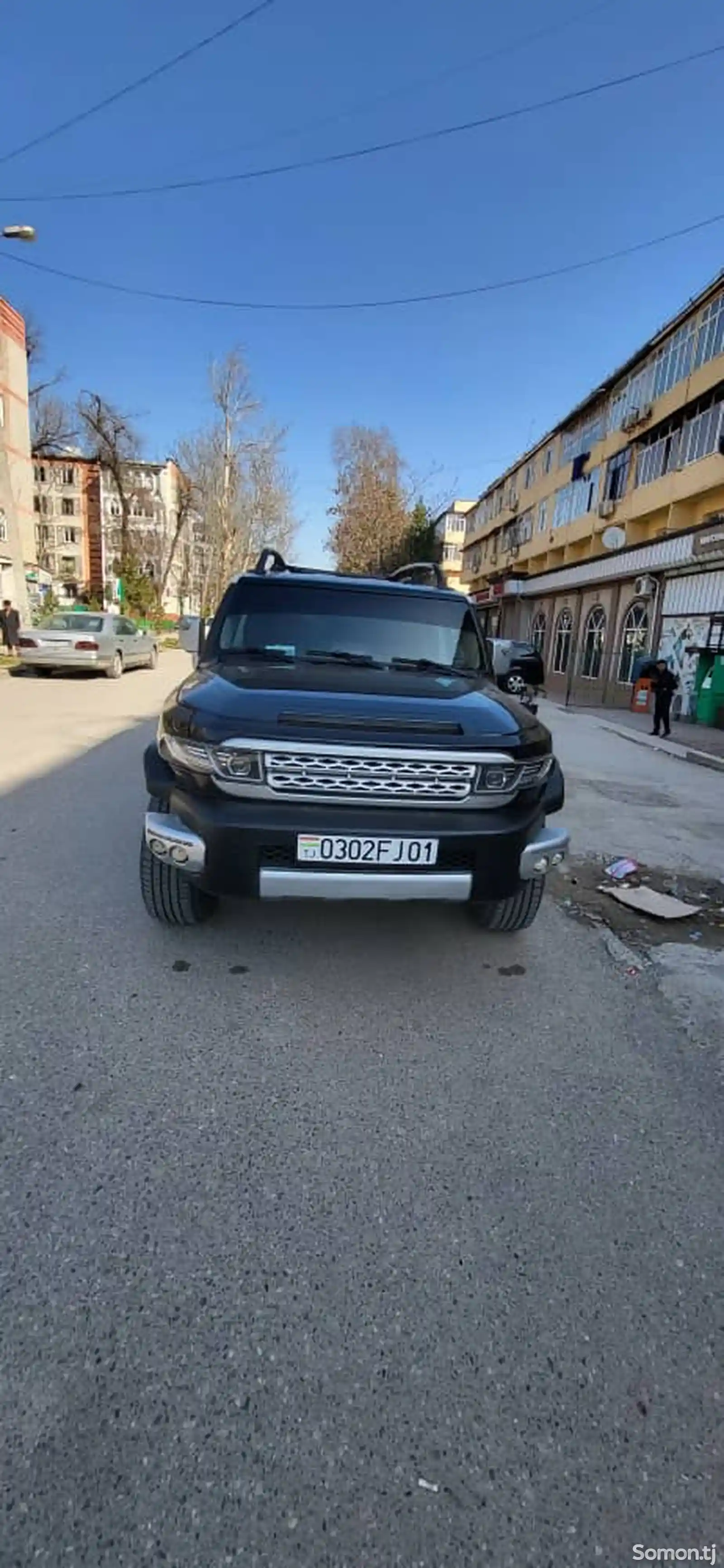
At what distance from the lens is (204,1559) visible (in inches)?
51.0

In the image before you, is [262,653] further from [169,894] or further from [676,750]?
[676,750]

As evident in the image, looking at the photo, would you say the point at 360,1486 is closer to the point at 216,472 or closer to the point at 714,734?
the point at 714,734

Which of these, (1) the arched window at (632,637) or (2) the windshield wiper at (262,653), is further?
(1) the arched window at (632,637)

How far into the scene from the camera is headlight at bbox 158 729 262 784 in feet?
9.39

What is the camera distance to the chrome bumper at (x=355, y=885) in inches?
113

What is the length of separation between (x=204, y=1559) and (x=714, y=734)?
17371 mm

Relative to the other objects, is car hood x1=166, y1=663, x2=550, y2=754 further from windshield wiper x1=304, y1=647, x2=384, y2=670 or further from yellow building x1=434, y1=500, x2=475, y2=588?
yellow building x1=434, y1=500, x2=475, y2=588

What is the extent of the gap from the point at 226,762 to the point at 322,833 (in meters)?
0.48

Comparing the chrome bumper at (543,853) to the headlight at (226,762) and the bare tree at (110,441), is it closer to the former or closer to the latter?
the headlight at (226,762)

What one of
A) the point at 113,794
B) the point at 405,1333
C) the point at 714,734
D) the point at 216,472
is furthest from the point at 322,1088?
the point at 216,472

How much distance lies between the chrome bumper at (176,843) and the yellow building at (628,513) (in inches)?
702

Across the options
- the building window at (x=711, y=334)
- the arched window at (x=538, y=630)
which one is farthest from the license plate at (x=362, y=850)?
the arched window at (x=538, y=630)

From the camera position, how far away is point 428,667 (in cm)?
422

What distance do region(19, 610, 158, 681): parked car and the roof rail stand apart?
11.9m
